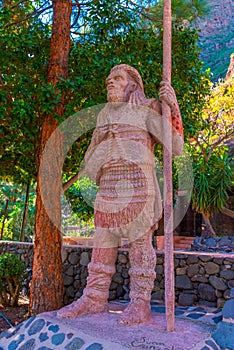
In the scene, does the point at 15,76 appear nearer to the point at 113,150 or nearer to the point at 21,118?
the point at 21,118

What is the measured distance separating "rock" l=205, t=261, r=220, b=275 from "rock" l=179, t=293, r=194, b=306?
406 mm

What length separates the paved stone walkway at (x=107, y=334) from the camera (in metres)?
2.85

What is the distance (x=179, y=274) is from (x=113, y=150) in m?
2.25

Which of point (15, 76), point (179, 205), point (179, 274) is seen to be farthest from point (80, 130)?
point (179, 205)

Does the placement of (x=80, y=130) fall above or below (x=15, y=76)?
below

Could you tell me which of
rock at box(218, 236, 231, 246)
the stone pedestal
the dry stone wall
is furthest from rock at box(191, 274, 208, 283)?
rock at box(218, 236, 231, 246)

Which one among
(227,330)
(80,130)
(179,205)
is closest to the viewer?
(227,330)

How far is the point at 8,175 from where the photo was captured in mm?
7746

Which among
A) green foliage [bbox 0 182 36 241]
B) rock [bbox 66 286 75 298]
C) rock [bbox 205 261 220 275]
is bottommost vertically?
rock [bbox 66 286 75 298]

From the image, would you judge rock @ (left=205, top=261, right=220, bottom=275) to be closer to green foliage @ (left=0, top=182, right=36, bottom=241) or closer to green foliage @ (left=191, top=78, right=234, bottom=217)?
green foliage @ (left=191, top=78, right=234, bottom=217)

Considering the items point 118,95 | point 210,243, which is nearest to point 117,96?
point 118,95

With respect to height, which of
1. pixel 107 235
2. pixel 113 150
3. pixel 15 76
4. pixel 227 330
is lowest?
pixel 227 330

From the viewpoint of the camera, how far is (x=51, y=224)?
16.2 ft

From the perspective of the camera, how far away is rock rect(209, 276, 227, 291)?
14.7 feet
